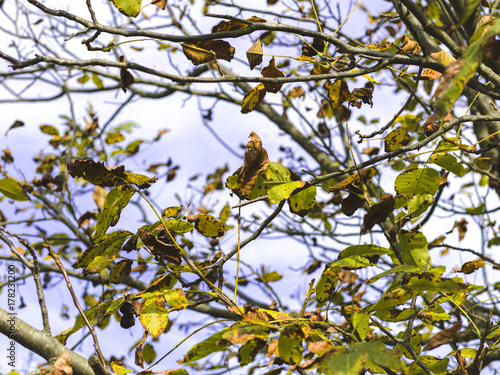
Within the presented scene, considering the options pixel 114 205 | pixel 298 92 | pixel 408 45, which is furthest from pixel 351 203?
pixel 298 92

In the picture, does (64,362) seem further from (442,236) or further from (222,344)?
(442,236)

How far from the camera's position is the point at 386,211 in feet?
2.97

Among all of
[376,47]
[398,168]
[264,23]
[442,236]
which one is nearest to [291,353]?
[264,23]

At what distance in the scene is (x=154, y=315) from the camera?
2.83ft

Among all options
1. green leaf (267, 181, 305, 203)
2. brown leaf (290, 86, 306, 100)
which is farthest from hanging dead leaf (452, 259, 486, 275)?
brown leaf (290, 86, 306, 100)

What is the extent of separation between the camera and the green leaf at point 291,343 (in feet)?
2.52

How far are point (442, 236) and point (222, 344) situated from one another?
181 centimetres

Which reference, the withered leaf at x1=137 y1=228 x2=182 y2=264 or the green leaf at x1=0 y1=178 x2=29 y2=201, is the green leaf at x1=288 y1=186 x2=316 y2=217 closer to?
the withered leaf at x1=137 y1=228 x2=182 y2=264

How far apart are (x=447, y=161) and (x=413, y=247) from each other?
0.22 meters

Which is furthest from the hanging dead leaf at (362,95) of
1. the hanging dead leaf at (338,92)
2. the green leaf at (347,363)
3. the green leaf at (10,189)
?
the green leaf at (10,189)

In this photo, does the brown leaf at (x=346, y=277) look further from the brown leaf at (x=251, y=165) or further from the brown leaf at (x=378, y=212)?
the brown leaf at (x=251, y=165)

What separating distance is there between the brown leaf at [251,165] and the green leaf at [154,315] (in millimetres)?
293

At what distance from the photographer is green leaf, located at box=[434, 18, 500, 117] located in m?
0.54

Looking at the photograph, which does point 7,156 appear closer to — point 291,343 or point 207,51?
point 207,51
